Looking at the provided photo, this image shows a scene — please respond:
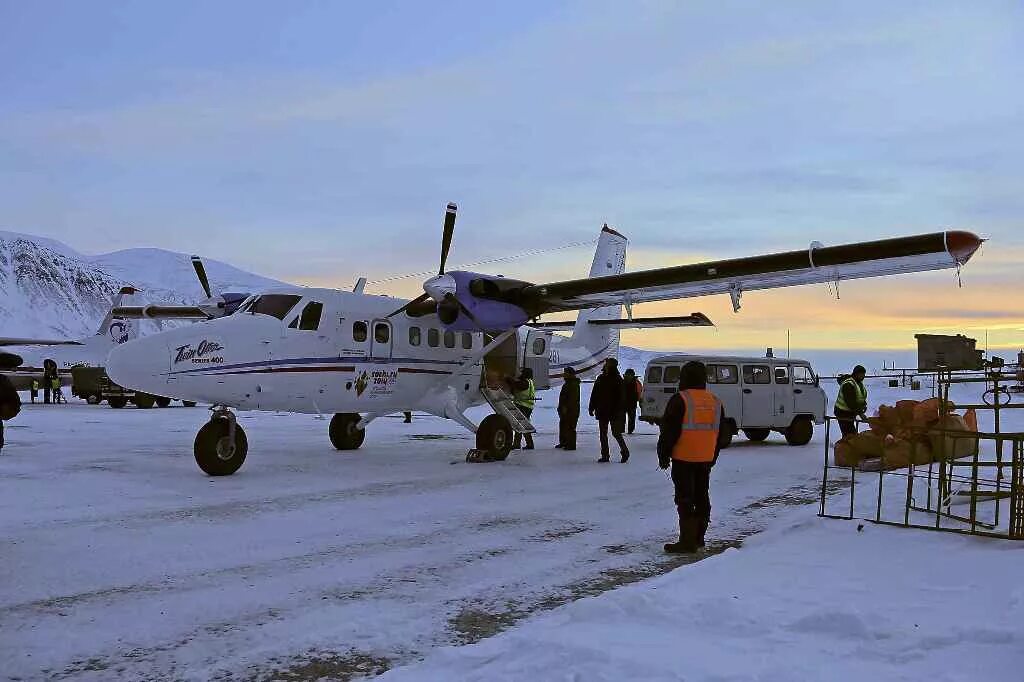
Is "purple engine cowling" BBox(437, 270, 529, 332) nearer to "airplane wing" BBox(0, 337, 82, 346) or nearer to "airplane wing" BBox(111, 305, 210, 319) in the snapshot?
"airplane wing" BBox(111, 305, 210, 319)

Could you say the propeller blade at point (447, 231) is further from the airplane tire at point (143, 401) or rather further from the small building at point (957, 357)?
the airplane tire at point (143, 401)

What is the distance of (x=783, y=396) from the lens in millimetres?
18703

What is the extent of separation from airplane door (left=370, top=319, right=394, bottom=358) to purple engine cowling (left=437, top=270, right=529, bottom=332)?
1.08 meters

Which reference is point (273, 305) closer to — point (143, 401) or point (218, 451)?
point (218, 451)

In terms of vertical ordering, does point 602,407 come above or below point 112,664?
above

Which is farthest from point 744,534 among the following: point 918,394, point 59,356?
point 59,356

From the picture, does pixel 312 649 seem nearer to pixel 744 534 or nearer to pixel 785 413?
pixel 744 534

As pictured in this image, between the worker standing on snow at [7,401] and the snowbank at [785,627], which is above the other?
the worker standing on snow at [7,401]

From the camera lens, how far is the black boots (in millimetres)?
6898

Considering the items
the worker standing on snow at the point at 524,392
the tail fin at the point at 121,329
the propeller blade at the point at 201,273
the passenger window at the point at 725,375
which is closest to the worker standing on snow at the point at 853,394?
the passenger window at the point at 725,375

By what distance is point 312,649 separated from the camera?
4375mm

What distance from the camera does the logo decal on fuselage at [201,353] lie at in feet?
37.7

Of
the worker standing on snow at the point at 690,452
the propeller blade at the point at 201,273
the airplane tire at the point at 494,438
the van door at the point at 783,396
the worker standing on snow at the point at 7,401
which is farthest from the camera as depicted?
the van door at the point at 783,396

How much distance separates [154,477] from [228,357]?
2.02m
